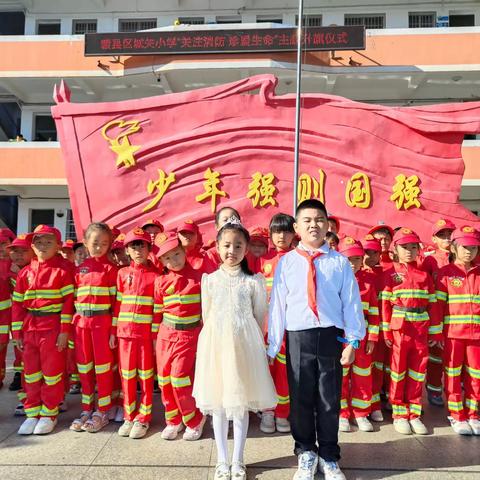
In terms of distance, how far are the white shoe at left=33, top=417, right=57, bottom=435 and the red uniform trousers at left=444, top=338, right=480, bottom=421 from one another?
2865mm

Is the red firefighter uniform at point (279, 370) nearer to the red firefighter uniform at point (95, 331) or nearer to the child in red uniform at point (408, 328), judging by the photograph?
the child in red uniform at point (408, 328)

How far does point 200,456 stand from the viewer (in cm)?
258

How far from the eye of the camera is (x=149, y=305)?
2.99m

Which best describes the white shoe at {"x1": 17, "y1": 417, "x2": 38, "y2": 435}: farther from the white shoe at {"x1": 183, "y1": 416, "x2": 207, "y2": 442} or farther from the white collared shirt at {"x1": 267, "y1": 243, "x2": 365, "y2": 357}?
the white collared shirt at {"x1": 267, "y1": 243, "x2": 365, "y2": 357}

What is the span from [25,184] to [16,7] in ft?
17.5

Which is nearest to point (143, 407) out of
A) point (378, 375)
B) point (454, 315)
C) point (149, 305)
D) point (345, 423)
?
point (149, 305)

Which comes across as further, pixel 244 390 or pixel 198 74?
pixel 198 74

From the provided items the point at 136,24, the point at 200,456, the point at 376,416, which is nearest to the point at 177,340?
the point at 200,456

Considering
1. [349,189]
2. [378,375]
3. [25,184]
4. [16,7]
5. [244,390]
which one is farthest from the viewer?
[16,7]

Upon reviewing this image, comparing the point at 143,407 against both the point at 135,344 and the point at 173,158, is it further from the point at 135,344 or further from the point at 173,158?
the point at 173,158

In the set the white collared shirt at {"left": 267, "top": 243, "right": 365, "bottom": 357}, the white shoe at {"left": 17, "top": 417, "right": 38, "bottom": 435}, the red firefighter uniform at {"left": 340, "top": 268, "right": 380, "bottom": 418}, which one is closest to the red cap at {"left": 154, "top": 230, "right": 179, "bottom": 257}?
the white collared shirt at {"left": 267, "top": 243, "right": 365, "bottom": 357}

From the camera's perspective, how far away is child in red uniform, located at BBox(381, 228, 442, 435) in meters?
3.03

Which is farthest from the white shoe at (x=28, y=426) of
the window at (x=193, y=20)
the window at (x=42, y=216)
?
the window at (x=193, y=20)

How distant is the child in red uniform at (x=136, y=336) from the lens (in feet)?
9.63
